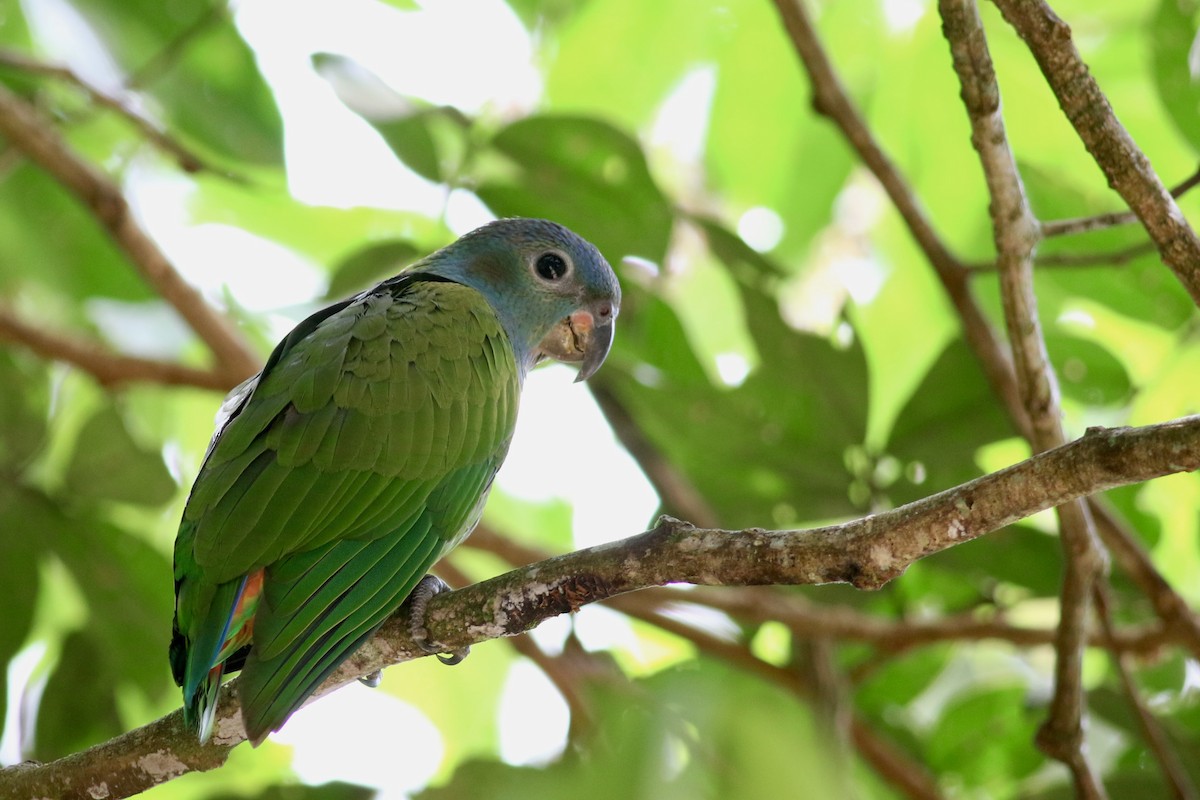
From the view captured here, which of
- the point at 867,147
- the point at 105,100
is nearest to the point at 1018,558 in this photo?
the point at 867,147

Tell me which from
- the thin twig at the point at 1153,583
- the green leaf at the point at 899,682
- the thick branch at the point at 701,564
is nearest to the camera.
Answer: the thick branch at the point at 701,564

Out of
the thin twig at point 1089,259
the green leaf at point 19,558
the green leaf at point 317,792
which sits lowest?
the green leaf at point 317,792

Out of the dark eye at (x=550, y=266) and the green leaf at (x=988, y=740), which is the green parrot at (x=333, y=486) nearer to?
the dark eye at (x=550, y=266)

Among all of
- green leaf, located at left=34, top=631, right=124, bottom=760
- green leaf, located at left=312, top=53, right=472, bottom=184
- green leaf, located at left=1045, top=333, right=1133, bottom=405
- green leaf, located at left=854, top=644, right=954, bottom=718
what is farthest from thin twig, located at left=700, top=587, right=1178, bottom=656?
green leaf, located at left=34, top=631, right=124, bottom=760

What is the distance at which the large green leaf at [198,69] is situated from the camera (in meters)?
3.83

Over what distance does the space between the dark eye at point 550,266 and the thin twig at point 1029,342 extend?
1.41m

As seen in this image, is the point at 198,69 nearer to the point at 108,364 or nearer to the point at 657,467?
the point at 108,364

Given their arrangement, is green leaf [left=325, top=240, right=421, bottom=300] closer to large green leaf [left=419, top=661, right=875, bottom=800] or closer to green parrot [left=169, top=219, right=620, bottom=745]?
green parrot [left=169, top=219, right=620, bottom=745]

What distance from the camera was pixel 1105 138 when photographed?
6.77 feet

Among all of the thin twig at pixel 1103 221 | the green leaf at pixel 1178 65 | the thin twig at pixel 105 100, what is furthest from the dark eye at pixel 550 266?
the green leaf at pixel 1178 65

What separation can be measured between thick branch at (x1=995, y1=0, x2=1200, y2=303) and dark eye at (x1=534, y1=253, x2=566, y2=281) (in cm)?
169

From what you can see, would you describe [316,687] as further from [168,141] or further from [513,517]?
[513,517]

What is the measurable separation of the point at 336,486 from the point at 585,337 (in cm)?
131

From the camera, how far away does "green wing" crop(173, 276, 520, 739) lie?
2.30m
